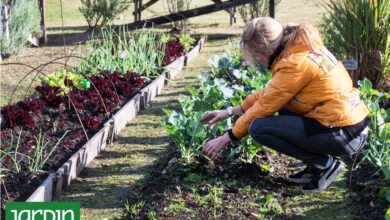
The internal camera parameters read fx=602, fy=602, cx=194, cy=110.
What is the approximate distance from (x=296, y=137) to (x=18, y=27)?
6.15 m

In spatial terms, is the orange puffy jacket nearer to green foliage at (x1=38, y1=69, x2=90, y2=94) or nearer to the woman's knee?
the woman's knee

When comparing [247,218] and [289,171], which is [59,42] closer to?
[289,171]

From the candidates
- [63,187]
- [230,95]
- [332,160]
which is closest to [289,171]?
[332,160]

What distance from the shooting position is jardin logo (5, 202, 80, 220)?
335 cm

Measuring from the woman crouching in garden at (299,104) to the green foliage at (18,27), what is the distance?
17.5 feet

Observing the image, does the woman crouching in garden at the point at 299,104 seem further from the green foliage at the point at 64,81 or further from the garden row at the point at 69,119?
the green foliage at the point at 64,81

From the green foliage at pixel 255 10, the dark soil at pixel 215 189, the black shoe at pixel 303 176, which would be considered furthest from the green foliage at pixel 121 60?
the green foliage at pixel 255 10

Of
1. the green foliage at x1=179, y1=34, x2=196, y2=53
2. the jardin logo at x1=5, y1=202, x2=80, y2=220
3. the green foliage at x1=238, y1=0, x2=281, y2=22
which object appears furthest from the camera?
the green foliage at x1=238, y1=0, x2=281, y2=22

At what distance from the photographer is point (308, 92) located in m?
3.53

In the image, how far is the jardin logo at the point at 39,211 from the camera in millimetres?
3350

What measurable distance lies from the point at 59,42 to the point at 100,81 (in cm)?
475

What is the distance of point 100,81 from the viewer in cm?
577

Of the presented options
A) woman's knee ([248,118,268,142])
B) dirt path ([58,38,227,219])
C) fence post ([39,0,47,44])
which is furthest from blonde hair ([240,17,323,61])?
fence post ([39,0,47,44])

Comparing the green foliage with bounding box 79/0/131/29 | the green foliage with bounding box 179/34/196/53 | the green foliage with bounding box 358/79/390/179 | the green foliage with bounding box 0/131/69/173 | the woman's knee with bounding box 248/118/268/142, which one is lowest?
the green foliage with bounding box 0/131/69/173
